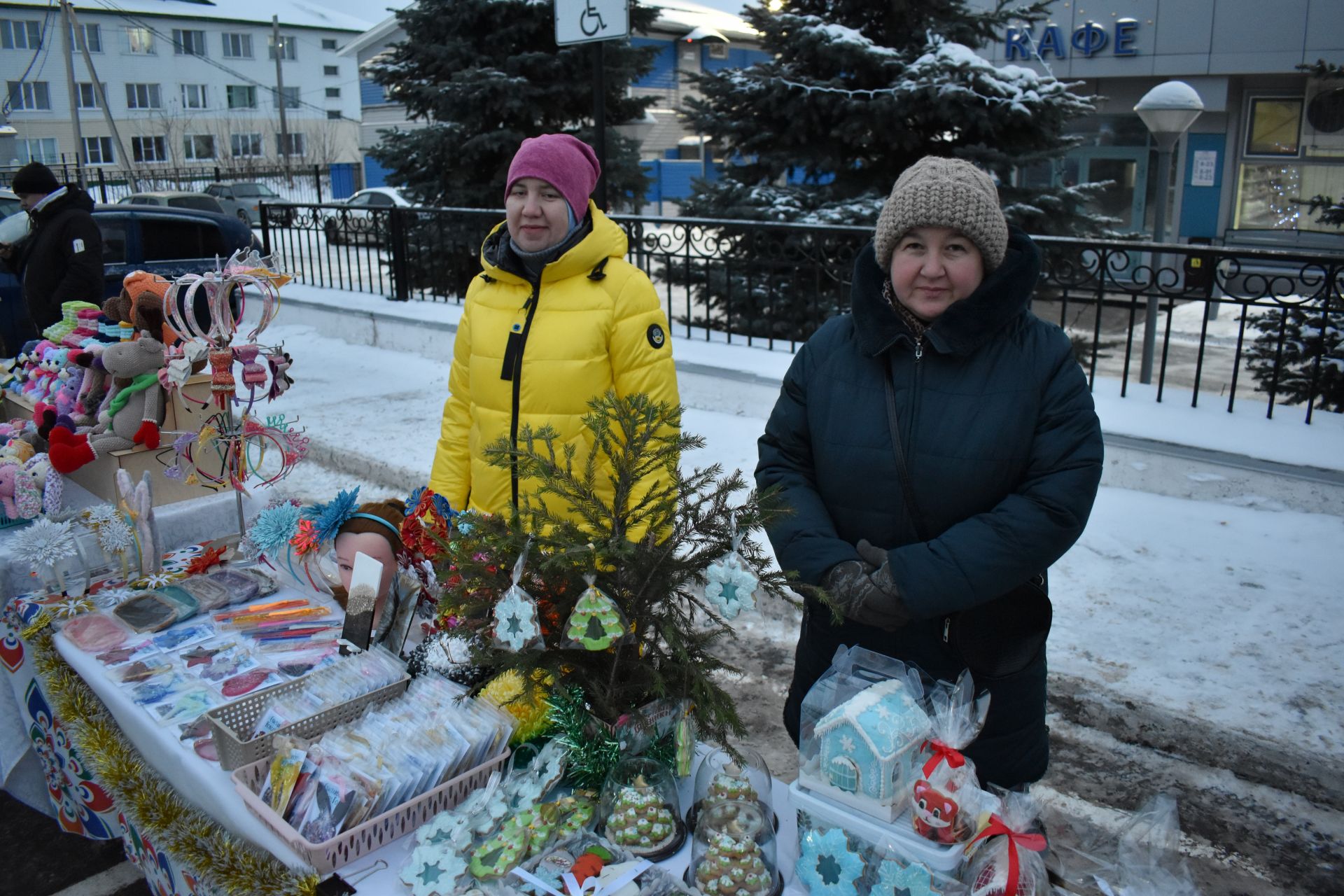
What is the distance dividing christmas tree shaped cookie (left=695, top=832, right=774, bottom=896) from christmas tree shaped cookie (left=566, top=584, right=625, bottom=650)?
1.14ft

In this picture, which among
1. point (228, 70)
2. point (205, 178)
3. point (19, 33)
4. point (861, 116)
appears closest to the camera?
point (861, 116)

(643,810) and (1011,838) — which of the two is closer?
(1011,838)

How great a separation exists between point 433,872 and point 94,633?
1.52 meters

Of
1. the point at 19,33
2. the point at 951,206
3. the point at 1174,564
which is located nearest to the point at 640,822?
the point at 951,206

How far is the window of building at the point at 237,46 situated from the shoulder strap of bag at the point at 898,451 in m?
52.5

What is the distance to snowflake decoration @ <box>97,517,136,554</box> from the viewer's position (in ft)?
9.34

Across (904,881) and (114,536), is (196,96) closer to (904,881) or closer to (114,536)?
(114,536)

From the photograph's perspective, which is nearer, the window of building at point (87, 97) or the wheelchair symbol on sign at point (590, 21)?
the wheelchair symbol on sign at point (590, 21)

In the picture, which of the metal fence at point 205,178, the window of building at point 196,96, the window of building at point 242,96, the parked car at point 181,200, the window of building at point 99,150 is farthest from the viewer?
the window of building at point 242,96

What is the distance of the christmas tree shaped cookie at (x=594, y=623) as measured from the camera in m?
1.53

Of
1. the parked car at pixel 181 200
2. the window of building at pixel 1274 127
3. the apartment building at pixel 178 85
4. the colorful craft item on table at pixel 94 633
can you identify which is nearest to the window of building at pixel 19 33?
the apartment building at pixel 178 85

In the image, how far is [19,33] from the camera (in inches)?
1529

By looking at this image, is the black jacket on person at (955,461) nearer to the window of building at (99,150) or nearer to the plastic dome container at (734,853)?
the plastic dome container at (734,853)

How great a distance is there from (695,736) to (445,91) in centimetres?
1091
